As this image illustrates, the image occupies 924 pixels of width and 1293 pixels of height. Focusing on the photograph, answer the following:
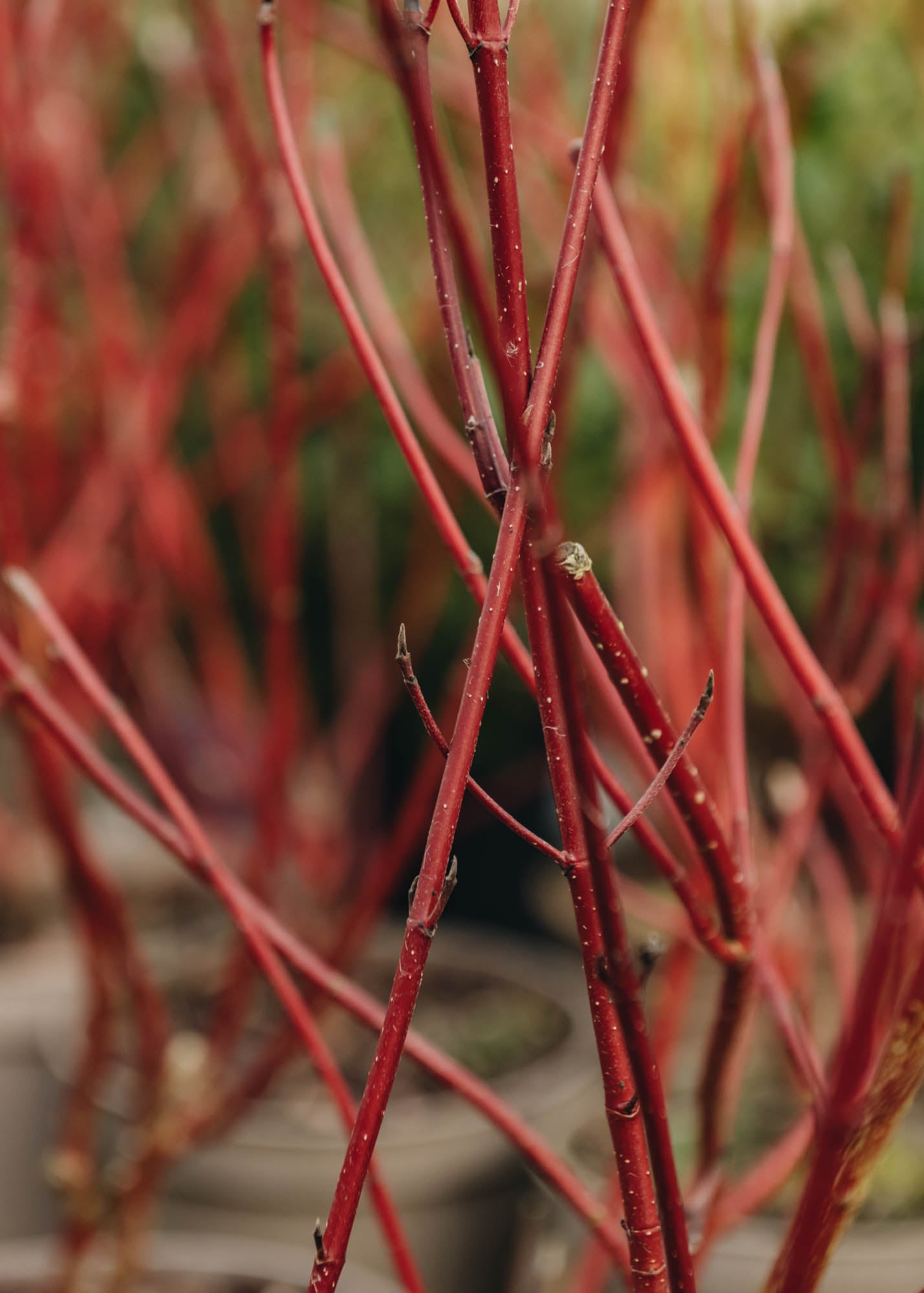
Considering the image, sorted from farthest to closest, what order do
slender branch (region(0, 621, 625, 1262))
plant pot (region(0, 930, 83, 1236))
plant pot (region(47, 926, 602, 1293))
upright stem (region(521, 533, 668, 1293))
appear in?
plant pot (region(0, 930, 83, 1236)) → plant pot (region(47, 926, 602, 1293)) → slender branch (region(0, 621, 625, 1262)) → upright stem (region(521, 533, 668, 1293))

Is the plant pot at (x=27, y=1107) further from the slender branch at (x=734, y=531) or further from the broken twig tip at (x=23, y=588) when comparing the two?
the slender branch at (x=734, y=531)

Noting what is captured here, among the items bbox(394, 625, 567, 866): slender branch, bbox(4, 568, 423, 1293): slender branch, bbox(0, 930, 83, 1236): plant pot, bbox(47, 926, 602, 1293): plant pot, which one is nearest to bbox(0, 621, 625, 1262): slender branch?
bbox(4, 568, 423, 1293): slender branch

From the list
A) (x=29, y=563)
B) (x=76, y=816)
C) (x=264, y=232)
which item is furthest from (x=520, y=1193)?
(x=264, y=232)

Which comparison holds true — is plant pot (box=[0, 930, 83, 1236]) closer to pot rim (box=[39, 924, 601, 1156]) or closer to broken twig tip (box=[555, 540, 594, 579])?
pot rim (box=[39, 924, 601, 1156])

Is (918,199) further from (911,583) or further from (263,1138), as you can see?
(263,1138)

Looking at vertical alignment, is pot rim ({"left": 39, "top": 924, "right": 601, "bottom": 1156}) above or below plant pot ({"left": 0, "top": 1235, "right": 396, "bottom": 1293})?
above
